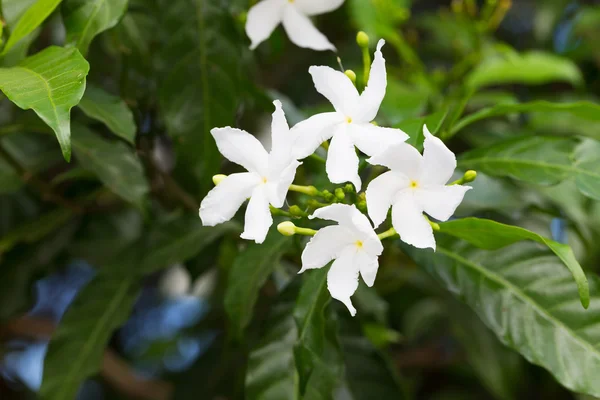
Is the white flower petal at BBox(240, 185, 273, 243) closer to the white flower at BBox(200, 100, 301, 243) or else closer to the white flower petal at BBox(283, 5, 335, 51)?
the white flower at BBox(200, 100, 301, 243)

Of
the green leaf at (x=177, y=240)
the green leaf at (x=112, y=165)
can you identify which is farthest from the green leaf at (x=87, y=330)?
the green leaf at (x=112, y=165)

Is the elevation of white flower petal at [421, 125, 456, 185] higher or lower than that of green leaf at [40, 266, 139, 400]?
higher

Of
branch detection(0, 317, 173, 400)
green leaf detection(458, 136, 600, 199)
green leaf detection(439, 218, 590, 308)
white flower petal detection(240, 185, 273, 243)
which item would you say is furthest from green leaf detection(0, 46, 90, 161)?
branch detection(0, 317, 173, 400)

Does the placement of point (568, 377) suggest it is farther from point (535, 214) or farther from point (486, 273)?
point (535, 214)

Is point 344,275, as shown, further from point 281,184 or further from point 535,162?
point 535,162


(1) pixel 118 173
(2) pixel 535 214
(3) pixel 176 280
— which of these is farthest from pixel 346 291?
(3) pixel 176 280

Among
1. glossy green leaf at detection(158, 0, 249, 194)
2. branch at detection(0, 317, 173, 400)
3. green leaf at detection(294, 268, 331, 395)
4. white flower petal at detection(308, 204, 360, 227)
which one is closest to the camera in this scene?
white flower petal at detection(308, 204, 360, 227)
